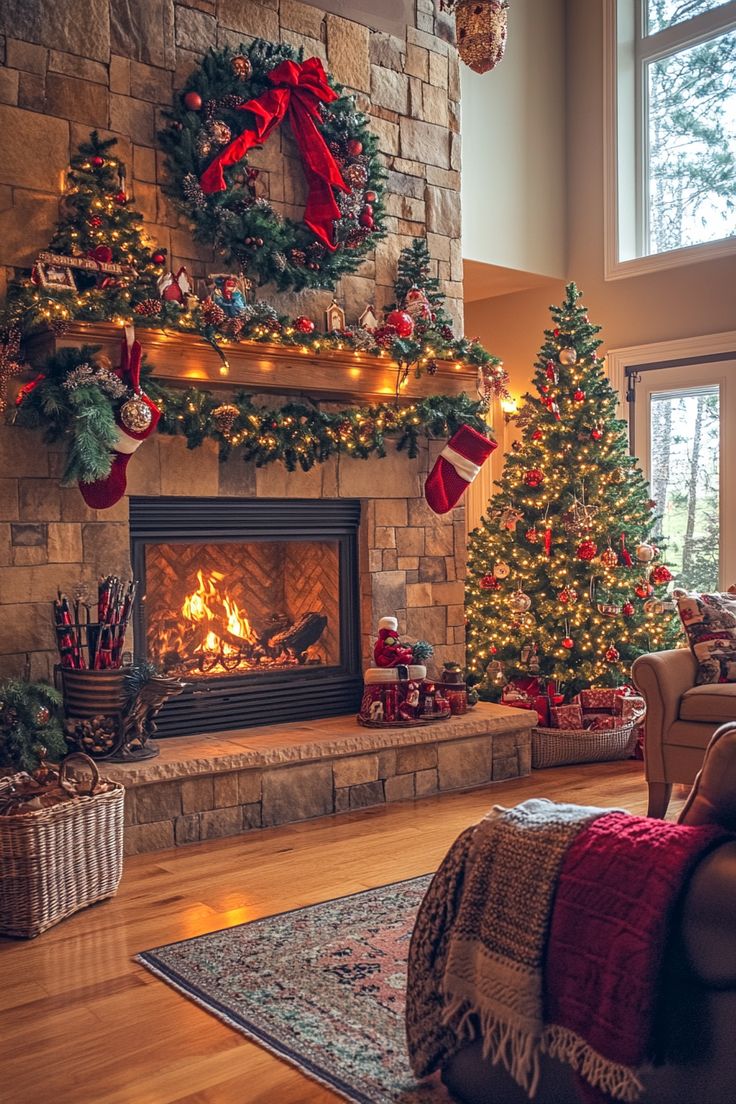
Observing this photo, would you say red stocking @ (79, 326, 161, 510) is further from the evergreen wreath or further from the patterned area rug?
the patterned area rug

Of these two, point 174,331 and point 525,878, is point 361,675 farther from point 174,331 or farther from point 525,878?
point 525,878

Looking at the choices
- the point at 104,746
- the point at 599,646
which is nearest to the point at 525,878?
the point at 104,746

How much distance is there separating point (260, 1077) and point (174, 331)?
2.79 meters

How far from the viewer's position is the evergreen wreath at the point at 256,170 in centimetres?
448

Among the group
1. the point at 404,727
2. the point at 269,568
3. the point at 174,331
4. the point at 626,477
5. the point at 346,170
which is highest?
the point at 346,170

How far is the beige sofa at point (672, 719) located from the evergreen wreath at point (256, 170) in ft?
7.42

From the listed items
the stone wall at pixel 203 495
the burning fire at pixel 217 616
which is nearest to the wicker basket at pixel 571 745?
the stone wall at pixel 203 495

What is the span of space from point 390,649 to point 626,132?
3.84 m

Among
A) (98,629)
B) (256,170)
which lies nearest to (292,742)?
(98,629)

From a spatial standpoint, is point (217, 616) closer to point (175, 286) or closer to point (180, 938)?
point (175, 286)

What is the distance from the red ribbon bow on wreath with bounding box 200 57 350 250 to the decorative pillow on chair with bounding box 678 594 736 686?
2255mm

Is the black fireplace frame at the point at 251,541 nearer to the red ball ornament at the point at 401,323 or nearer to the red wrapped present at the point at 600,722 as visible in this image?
the red ball ornament at the point at 401,323

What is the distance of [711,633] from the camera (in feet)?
14.6

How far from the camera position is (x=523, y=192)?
6.67 m
